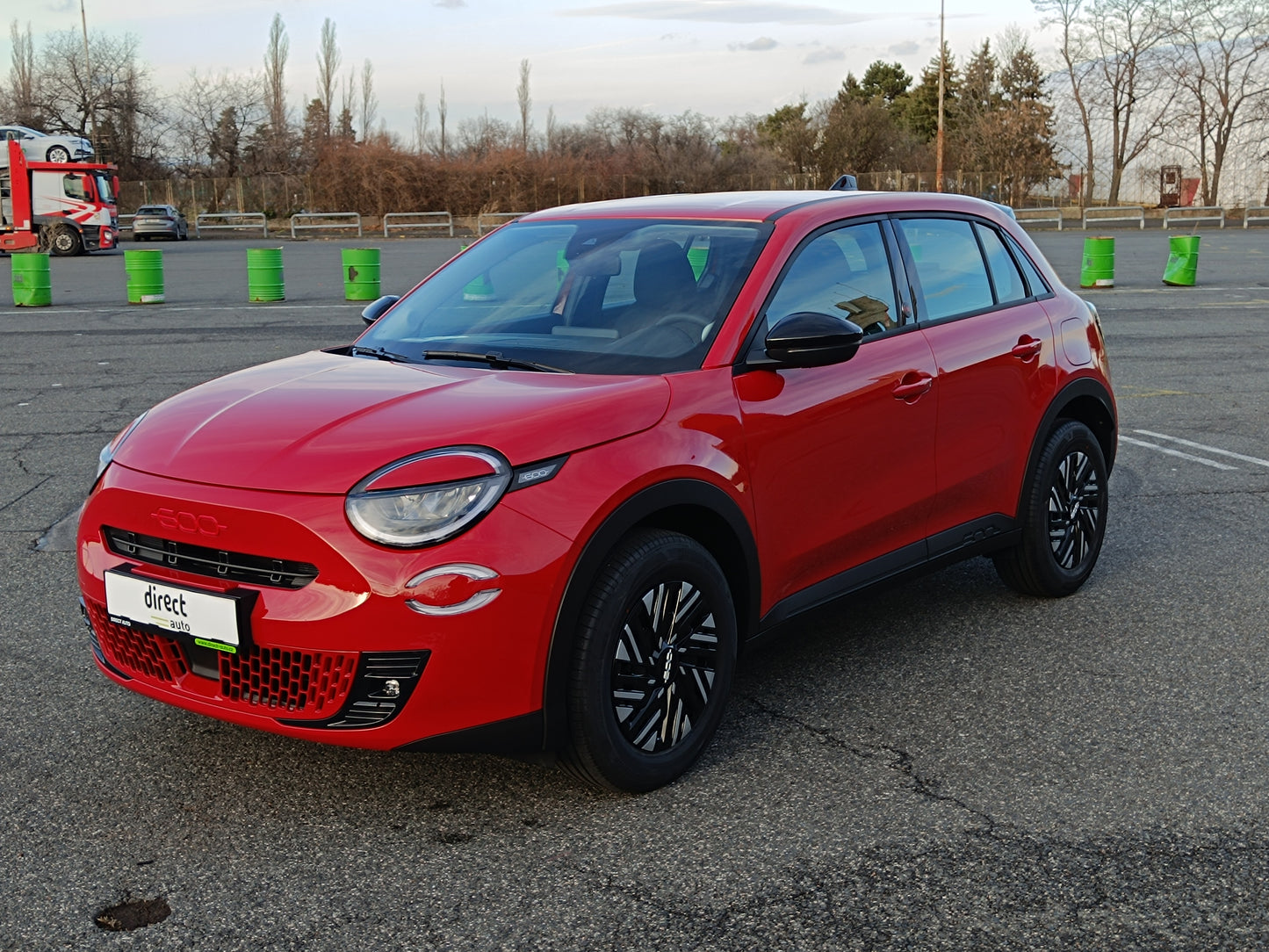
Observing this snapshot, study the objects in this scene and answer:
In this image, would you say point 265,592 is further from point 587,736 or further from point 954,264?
point 954,264

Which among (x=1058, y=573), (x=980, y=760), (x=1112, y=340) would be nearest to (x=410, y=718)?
(x=980, y=760)

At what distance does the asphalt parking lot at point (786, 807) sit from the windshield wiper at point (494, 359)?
1.18m

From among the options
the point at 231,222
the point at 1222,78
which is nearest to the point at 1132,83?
the point at 1222,78

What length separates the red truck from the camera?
3644 cm

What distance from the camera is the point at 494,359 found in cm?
415

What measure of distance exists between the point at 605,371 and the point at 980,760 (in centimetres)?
161

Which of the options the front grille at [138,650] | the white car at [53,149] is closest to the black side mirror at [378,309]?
the front grille at [138,650]

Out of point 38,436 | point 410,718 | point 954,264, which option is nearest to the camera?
point 410,718

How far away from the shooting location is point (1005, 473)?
516cm

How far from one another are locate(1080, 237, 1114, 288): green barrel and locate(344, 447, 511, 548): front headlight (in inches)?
813

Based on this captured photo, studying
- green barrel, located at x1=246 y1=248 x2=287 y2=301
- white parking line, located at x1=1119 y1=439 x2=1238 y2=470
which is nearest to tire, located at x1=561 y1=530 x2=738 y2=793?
white parking line, located at x1=1119 y1=439 x2=1238 y2=470

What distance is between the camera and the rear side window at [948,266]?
4.90 meters

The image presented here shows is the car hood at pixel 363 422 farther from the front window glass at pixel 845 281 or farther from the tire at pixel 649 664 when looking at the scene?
the front window glass at pixel 845 281

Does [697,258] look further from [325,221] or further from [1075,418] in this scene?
[325,221]
